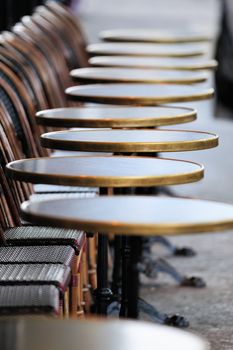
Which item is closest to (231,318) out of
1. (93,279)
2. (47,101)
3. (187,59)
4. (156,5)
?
(93,279)

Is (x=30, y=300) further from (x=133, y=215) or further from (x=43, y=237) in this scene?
(x=43, y=237)

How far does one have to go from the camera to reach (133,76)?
7273mm

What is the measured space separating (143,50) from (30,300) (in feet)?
17.2

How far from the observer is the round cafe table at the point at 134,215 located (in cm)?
337

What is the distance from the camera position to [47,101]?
22.7 ft

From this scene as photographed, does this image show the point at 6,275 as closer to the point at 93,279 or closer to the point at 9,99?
the point at 9,99

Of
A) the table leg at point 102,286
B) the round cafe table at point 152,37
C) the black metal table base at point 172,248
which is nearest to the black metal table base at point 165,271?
the black metal table base at point 172,248

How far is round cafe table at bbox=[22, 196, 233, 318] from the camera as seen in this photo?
11.1 ft

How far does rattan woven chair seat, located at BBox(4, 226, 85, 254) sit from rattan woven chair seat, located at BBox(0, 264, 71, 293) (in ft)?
1.17

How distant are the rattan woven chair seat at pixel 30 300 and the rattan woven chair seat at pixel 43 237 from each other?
2.23 ft

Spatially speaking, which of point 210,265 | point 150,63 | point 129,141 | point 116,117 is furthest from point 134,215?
point 150,63

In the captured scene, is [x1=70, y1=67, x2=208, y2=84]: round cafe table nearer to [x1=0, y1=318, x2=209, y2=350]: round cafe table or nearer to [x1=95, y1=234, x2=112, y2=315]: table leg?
[x1=95, y1=234, x2=112, y2=315]: table leg

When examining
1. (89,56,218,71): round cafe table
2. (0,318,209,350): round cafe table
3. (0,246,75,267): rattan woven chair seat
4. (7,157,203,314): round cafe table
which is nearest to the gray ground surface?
(89,56,218,71): round cafe table

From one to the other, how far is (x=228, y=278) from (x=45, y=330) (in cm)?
404
